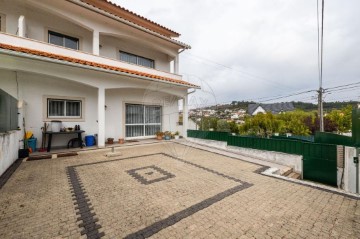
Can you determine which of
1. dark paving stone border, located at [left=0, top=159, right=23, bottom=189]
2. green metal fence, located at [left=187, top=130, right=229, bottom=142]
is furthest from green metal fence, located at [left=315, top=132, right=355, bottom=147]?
dark paving stone border, located at [left=0, top=159, right=23, bottom=189]

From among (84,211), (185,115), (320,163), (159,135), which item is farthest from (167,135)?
(84,211)

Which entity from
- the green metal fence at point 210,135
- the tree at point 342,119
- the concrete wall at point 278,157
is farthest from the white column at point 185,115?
the tree at point 342,119

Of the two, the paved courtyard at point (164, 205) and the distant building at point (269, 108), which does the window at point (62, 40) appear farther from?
the distant building at point (269, 108)

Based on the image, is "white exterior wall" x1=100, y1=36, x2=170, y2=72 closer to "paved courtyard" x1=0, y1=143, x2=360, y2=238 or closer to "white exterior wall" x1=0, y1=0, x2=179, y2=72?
"white exterior wall" x1=0, y1=0, x2=179, y2=72

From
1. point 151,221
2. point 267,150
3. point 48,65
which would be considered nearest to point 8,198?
point 151,221

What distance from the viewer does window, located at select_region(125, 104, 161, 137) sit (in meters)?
11.2

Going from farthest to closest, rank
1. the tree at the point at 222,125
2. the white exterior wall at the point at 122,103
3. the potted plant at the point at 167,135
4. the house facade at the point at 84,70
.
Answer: the tree at the point at 222,125 → the potted plant at the point at 167,135 → the white exterior wall at the point at 122,103 → the house facade at the point at 84,70

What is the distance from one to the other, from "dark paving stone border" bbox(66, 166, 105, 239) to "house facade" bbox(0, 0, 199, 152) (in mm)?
4549

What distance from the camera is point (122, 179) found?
489 centimetres

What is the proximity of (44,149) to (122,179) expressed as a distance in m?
5.60

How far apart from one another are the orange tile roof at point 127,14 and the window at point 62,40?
8.50 feet

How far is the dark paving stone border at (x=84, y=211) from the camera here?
2627mm

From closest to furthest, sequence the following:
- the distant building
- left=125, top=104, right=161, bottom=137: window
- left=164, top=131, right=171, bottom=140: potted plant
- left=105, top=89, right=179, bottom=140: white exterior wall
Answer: left=105, top=89, right=179, bottom=140: white exterior wall, left=125, top=104, right=161, bottom=137: window, left=164, top=131, right=171, bottom=140: potted plant, the distant building

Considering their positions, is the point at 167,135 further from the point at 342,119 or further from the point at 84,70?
the point at 342,119
